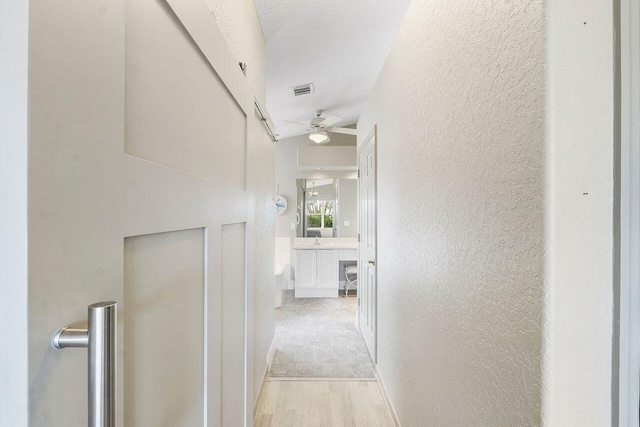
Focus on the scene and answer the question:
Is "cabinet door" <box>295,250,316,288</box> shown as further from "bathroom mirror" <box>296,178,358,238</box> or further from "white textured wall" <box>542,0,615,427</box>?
"white textured wall" <box>542,0,615,427</box>

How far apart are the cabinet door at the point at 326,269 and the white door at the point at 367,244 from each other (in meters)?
1.31

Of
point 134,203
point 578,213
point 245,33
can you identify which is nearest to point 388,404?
point 578,213

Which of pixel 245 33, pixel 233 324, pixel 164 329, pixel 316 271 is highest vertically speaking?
pixel 245 33

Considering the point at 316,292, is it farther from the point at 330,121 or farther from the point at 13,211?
the point at 13,211

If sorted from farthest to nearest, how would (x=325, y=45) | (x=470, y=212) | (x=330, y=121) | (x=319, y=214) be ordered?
(x=319, y=214) → (x=330, y=121) → (x=325, y=45) → (x=470, y=212)

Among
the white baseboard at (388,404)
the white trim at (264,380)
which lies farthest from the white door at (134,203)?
the white baseboard at (388,404)

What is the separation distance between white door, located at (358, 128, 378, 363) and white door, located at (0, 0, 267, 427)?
175cm

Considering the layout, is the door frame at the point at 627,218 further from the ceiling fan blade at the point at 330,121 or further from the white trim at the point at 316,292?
the white trim at the point at 316,292

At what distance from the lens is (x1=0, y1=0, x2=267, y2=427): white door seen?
286 mm

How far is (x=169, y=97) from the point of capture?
1.82ft

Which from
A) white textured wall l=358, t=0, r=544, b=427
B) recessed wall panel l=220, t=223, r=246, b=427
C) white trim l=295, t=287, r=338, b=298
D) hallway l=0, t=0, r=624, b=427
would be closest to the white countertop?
white trim l=295, t=287, r=338, b=298

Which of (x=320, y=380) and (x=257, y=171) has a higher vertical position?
(x=257, y=171)

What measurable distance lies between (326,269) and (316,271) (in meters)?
0.16

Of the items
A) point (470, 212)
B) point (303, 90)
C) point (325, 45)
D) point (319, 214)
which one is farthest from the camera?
point (319, 214)
